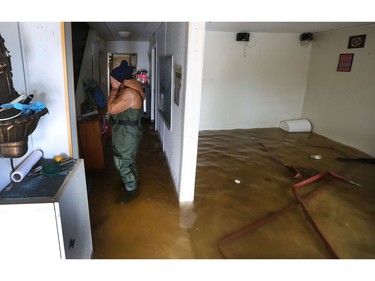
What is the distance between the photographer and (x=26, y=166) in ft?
4.62

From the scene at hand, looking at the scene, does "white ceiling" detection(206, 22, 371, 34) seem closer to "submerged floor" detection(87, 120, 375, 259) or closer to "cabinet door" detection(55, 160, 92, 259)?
"submerged floor" detection(87, 120, 375, 259)

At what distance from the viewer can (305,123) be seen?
6098mm

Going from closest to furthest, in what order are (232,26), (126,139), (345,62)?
(126,139) < (232,26) < (345,62)

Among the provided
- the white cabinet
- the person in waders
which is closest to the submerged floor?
the person in waders

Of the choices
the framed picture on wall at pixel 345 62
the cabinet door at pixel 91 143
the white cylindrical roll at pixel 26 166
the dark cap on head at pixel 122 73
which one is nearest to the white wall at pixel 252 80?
the framed picture on wall at pixel 345 62

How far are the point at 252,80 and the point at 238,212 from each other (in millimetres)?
4216

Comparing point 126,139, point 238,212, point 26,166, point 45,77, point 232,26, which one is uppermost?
point 232,26

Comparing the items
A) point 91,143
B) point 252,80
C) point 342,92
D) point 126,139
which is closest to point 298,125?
point 342,92

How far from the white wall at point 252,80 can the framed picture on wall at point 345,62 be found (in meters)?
1.00

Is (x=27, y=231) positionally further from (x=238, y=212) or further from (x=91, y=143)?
(x=91, y=143)

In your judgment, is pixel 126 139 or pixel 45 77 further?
pixel 126 139

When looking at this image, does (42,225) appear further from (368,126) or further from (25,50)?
(368,126)

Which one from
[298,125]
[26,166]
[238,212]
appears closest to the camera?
[26,166]

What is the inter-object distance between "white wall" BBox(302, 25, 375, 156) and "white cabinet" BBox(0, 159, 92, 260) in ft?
17.0
